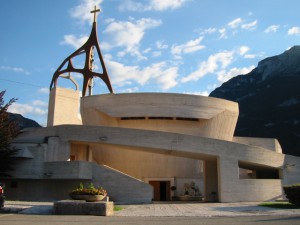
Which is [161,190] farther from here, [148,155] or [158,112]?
[158,112]

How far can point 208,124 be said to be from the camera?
2922 cm

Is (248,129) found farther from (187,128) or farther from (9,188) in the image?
(9,188)

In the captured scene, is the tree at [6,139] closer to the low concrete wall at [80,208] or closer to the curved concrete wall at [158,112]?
the curved concrete wall at [158,112]

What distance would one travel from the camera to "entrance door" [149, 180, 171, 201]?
2867 cm

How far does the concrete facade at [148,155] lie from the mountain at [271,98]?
200ft

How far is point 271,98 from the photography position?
103 m

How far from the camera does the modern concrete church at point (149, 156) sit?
22953 millimetres

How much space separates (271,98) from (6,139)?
91.1 meters

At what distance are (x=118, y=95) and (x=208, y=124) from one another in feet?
24.0

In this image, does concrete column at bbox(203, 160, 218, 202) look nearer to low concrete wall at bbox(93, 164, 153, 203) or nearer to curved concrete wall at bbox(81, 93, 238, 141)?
curved concrete wall at bbox(81, 93, 238, 141)

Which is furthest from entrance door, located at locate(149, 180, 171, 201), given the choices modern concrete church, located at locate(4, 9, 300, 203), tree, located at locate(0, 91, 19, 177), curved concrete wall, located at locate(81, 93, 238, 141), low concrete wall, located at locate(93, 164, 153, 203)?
tree, located at locate(0, 91, 19, 177)

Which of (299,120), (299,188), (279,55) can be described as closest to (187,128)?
(299,188)

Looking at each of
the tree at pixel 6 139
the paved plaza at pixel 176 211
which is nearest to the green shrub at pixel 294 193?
the paved plaza at pixel 176 211

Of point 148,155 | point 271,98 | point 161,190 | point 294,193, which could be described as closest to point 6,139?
point 148,155
